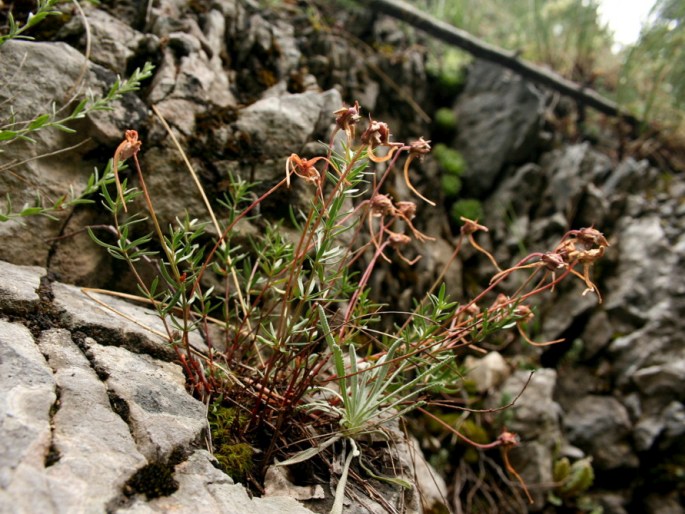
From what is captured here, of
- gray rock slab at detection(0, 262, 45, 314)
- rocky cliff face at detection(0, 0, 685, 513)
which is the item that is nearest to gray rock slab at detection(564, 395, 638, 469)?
rocky cliff face at detection(0, 0, 685, 513)

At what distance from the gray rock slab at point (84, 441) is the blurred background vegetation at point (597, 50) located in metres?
5.22

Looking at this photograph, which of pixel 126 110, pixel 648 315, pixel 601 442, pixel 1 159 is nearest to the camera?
pixel 1 159

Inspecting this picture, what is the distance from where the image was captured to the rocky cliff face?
1.28 m

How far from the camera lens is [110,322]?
174cm

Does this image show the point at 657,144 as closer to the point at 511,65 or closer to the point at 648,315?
the point at 511,65

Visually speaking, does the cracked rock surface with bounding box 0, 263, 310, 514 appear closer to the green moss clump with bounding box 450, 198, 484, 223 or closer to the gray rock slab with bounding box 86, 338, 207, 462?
the gray rock slab with bounding box 86, 338, 207, 462

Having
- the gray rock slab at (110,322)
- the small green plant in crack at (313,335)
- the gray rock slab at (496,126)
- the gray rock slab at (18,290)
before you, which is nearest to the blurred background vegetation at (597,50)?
the gray rock slab at (496,126)

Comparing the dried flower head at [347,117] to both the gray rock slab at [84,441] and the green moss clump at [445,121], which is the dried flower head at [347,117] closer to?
the gray rock slab at [84,441]

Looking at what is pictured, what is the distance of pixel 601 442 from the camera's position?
4.16 metres

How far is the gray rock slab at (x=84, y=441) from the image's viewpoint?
1.06 m

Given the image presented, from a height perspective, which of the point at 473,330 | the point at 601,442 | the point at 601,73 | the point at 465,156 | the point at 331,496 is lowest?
the point at 601,442

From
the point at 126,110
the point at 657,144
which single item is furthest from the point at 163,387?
the point at 657,144

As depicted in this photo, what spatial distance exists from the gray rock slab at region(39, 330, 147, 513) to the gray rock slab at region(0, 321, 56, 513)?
0.11 feet

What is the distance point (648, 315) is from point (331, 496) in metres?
4.14
